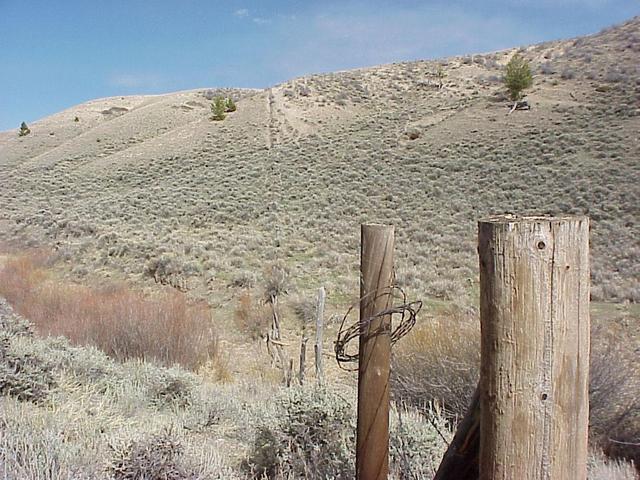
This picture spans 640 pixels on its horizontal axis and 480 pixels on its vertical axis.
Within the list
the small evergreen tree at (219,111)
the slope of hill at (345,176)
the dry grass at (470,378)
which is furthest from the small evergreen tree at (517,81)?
the dry grass at (470,378)

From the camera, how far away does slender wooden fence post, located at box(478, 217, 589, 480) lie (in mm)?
1557

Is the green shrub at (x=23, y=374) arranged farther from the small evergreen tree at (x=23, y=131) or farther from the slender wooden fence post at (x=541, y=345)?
the small evergreen tree at (x=23, y=131)

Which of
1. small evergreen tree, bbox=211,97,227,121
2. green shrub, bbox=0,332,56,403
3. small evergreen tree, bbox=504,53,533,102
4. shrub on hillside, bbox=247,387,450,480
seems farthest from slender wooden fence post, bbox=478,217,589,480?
small evergreen tree, bbox=211,97,227,121

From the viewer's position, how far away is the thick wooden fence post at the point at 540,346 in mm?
1557

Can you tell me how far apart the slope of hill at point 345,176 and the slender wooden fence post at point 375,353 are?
1166 centimetres

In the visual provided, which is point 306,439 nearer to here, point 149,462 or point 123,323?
point 149,462

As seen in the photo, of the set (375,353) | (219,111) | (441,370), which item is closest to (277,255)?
(441,370)

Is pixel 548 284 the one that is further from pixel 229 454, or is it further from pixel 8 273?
pixel 8 273

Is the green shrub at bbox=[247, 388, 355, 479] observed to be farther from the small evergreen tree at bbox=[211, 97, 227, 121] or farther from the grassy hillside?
→ the small evergreen tree at bbox=[211, 97, 227, 121]

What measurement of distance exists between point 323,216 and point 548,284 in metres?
23.6

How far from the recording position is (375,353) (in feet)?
8.87

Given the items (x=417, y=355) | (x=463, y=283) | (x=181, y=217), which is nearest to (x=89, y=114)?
(x=181, y=217)

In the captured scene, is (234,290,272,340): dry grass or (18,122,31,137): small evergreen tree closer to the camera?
(234,290,272,340): dry grass

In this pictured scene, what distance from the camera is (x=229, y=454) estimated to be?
16.2ft
